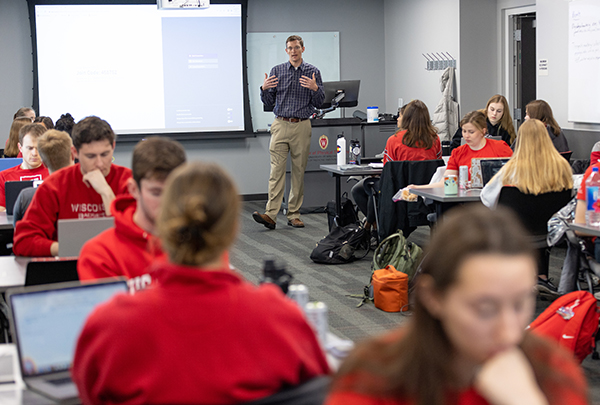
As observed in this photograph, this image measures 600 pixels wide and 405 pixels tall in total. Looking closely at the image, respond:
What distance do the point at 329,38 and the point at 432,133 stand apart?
4357 mm

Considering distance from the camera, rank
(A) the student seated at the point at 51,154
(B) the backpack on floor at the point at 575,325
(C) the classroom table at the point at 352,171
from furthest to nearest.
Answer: (C) the classroom table at the point at 352,171, (A) the student seated at the point at 51,154, (B) the backpack on floor at the point at 575,325

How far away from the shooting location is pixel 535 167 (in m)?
4.04

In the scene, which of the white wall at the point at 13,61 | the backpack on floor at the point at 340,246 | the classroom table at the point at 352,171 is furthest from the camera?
the white wall at the point at 13,61

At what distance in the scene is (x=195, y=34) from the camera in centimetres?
905

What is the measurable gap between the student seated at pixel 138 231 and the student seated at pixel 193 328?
2.29 feet

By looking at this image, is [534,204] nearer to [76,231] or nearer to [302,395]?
[76,231]

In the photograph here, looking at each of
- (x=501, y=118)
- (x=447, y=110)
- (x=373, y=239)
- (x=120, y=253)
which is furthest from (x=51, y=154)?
(x=447, y=110)

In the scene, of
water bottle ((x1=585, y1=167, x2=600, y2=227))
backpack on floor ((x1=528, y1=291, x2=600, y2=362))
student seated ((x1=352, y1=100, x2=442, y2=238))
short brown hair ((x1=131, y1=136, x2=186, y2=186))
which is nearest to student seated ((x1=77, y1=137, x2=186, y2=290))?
short brown hair ((x1=131, y1=136, x2=186, y2=186))

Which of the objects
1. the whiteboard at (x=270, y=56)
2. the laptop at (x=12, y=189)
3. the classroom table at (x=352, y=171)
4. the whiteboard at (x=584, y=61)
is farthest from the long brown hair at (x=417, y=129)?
the whiteboard at (x=270, y=56)

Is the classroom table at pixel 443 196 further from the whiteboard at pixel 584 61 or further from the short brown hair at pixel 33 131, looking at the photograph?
the short brown hair at pixel 33 131

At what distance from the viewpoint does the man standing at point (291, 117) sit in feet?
24.0

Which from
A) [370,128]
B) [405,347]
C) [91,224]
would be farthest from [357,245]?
[405,347]

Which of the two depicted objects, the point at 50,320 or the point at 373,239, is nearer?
the point at 50,320

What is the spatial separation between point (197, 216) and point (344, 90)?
23.5ft
